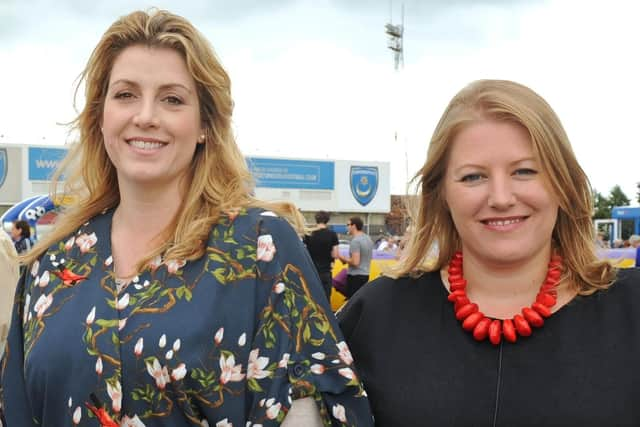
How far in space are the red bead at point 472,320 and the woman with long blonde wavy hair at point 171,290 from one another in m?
0.33

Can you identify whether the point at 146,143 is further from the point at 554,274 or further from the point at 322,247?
the point at 322,247

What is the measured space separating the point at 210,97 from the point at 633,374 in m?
1.36

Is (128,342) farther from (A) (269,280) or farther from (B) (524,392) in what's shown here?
(B) (524,392)

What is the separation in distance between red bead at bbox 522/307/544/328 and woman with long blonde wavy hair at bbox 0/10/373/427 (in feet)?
1.59

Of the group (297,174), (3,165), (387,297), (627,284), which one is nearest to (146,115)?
(387,297)

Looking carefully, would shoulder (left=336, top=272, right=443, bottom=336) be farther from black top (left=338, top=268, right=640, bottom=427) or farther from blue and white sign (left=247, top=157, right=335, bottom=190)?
blue and white sign (left=247, top=157, right=335, bottom=190)

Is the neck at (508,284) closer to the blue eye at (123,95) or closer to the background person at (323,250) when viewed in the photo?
the blue eye at (123,95)

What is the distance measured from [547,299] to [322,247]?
20.7 feet

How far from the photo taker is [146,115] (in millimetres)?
1899

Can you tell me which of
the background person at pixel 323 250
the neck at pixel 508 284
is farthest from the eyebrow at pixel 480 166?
the background person at pixel 323 250

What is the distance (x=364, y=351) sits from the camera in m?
2.03

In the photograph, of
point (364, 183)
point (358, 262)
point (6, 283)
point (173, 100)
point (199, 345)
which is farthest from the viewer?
point (364, 183)

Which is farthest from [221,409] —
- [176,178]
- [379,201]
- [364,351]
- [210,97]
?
[379,201]

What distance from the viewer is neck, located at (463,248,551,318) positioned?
6.27ft
